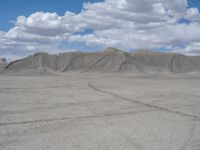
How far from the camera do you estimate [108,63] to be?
221ft

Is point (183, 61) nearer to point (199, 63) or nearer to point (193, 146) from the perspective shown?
point (199, 63)

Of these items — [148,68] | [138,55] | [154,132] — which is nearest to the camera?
[154,132]

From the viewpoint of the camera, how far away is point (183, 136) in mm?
7641

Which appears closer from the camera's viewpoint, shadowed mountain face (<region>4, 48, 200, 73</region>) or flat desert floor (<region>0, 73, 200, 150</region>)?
flat desert floor (<region>0, 73, 200, 150</region>)

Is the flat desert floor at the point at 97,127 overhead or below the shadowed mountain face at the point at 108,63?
below

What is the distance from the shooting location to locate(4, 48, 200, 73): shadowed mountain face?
65.2 meters

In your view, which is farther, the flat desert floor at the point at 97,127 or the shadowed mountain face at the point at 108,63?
the shadowed mountain face at the point at 108,63

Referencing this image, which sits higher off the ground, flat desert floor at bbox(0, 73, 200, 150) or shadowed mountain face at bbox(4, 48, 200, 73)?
shadowed mountain face at bbox(4, 48, 200, 73)

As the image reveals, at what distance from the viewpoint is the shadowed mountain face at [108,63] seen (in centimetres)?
6520

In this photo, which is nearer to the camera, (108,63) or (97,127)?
(97,127)

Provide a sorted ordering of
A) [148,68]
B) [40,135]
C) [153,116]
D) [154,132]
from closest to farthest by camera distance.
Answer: [40,135]
[154,132]
[153,116]
[148,68]

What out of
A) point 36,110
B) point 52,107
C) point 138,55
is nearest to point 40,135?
point 36,110

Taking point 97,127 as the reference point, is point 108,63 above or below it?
above

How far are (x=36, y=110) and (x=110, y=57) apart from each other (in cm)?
5883
